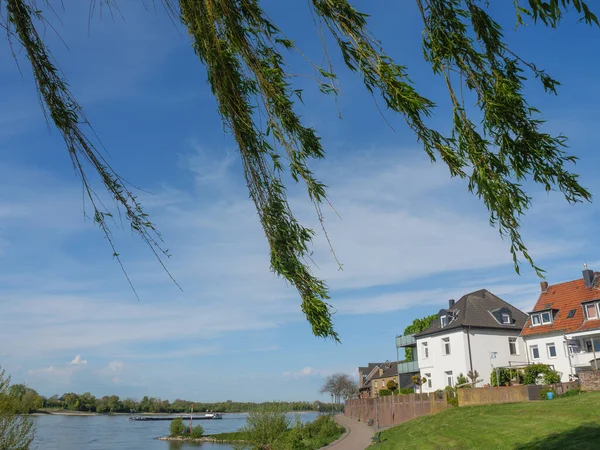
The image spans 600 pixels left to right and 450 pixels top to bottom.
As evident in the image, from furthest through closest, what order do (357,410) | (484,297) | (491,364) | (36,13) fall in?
(357,410) < (484,297) < (491,364) < (36,13)

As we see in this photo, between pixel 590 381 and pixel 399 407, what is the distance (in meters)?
16.7

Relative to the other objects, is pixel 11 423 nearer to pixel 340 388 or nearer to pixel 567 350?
pixel 567 350

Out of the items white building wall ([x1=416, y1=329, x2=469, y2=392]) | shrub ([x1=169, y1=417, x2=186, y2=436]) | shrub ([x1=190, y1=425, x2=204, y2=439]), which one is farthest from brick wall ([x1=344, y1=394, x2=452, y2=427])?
shrub ([x1=169, y1=417, x2=186, y2=436])

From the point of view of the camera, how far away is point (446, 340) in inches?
1617

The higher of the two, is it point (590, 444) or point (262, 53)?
point (262, 53)

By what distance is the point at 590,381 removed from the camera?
26.0 metres

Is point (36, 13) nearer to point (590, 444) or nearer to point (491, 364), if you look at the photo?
point (590, 444)

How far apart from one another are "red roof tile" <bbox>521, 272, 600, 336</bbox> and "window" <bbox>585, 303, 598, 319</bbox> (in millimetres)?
446

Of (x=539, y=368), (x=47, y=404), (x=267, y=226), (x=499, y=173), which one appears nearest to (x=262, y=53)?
(x=267, y=226)

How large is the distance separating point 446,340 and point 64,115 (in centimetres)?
4107

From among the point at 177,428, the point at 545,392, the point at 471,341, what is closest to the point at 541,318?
the point at 471,341

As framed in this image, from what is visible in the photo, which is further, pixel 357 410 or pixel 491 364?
pixel 357 410

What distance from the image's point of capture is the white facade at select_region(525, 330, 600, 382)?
108 feet

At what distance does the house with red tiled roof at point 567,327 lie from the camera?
33281 millimetres
